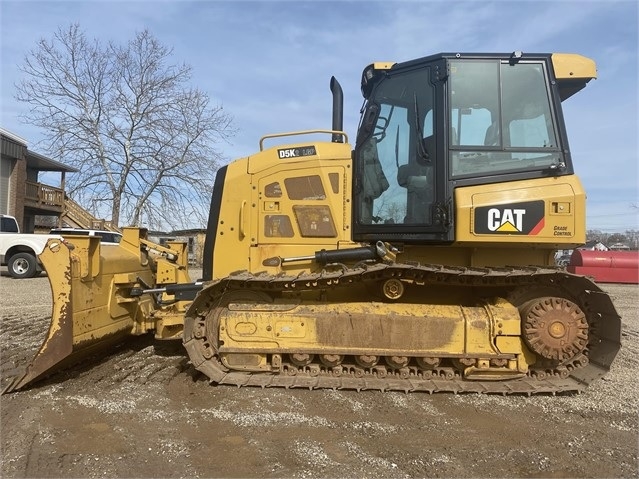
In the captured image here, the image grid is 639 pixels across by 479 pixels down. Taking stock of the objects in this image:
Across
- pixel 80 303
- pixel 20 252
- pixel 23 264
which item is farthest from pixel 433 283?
pixel 20 252

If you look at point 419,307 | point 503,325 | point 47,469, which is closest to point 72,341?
point 47,469

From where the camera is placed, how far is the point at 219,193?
5.02m

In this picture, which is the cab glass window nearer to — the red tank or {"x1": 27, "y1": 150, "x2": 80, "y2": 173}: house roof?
the red tank

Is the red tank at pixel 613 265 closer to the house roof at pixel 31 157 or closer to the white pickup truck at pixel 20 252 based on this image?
the white pickup truck at pixel 20 252

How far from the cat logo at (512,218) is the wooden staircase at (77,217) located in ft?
79.1

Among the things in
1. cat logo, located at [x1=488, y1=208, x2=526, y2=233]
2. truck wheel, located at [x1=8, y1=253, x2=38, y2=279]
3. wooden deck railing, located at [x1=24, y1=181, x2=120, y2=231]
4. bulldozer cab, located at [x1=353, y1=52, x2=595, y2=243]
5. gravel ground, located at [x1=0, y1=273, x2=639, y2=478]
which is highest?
wooden deck railing, located at [x1=24, y1=181, x2=120, y2=231]

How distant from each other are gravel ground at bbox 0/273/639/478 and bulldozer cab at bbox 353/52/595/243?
5.34 feet

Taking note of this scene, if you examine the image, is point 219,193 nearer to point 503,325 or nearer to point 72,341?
point 72,341

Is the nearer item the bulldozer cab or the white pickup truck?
the bulldozer cab

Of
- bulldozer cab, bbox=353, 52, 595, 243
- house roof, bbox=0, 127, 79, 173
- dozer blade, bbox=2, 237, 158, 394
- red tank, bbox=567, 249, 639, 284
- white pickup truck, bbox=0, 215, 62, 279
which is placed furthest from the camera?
house roof, bbox=0, 127, 79, 173

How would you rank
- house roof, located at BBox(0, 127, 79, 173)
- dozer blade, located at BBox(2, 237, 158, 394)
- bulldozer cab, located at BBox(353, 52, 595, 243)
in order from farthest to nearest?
house roof, located at BBox(0, 127, 79, 173) < bulldozer cab, located at BBox(353, 52, 595, 243) < dozer blade, located at BBox(2, 237, 158, 394)

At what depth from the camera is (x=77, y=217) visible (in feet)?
89.8

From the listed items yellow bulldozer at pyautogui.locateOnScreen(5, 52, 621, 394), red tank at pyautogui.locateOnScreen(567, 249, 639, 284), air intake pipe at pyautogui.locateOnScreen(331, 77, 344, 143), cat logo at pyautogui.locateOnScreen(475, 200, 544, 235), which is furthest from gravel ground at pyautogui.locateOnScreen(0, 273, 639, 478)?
red tank at pyautogui.locateOnScreen(567, 249, 639, 284)

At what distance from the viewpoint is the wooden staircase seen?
82.4ft
